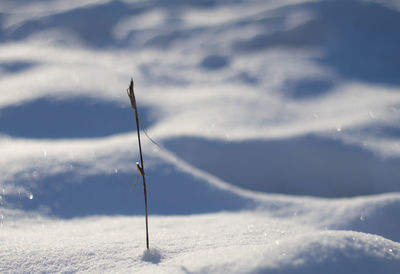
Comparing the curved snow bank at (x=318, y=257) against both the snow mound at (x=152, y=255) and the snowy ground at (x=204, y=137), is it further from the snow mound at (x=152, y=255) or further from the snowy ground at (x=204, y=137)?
the snow mound at (x=152, y=255)

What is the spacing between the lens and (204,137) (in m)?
1.77

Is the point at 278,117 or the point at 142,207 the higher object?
the point at 278,117

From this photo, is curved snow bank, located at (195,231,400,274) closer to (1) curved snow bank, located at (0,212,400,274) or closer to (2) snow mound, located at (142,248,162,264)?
(1) curved snow bank, located at (0,212,400,274)

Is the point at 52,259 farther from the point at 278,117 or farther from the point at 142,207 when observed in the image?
the point at 278,117

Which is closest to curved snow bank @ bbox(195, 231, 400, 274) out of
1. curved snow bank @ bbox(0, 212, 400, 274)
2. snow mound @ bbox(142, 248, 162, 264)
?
curved snow bank @ bbox(0, 212, 400, 274)

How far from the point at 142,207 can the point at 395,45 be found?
6.74 feet

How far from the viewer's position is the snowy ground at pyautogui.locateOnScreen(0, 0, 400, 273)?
0.98 metres

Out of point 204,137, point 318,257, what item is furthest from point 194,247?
point 204,137

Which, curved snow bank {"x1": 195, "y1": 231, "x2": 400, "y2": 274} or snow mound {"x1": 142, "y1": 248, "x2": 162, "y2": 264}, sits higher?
curved snow bank {"x1": 195, "y1": 231, "x2": 400, "y2": 274}

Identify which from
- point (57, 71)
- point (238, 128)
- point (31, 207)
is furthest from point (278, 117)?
point (57, 71)

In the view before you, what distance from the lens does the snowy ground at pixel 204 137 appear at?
979 mm

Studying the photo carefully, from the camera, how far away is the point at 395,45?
8.25 ft

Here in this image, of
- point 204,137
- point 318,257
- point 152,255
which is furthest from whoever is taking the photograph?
point 204,137

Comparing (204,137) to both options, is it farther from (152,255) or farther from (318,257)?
(318,257)
